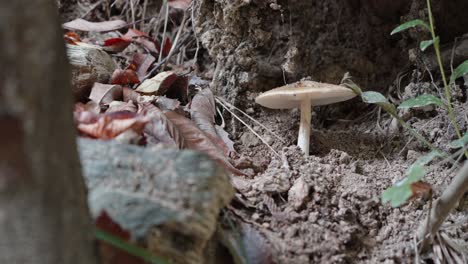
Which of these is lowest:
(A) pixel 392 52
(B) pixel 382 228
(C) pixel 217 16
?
(B) pixel 382 228

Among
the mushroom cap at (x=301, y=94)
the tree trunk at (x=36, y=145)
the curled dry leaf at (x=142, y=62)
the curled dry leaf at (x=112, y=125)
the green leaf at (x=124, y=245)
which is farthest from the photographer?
the curled dry leaf at (x=142, y=62)

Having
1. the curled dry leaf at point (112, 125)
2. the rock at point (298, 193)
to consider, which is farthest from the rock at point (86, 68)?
the rock at point (298, 193)

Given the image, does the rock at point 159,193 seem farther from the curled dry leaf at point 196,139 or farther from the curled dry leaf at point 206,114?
the curled dry leaf at point 206,114

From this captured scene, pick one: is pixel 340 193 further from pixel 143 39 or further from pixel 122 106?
pixel 143 39

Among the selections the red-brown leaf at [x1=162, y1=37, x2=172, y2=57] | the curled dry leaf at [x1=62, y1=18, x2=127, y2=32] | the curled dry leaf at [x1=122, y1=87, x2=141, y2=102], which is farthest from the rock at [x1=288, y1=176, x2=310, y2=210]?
the curled dry leaf at [x1=62, y1=18, x2=127, y2=32]

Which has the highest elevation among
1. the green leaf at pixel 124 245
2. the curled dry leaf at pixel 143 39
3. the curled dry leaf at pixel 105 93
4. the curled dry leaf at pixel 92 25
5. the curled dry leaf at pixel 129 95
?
the curled dry leaf at pixel 92 25

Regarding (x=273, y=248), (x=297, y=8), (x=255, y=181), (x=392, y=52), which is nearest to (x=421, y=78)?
(x=392, y=52)

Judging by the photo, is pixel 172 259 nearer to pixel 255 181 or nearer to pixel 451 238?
pixel 255 181
